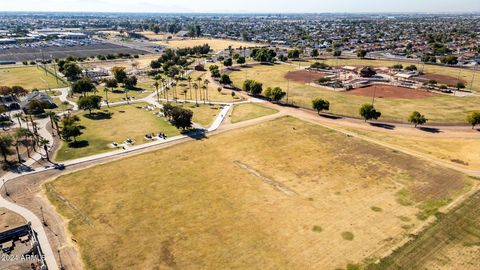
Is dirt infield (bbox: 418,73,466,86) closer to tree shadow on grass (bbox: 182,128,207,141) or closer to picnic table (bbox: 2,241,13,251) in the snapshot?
tree shadow on grass (bbox: 182,128,207,141)

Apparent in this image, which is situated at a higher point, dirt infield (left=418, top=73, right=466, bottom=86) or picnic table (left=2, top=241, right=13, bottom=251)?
dirt infield (left=418, top=73, right=466, bottom=86)

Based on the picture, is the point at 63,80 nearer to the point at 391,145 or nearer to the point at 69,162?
the point at 69,162

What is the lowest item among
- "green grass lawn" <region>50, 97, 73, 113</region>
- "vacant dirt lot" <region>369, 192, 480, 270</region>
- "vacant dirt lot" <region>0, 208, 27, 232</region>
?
"vacant dirt lot" <region>369, 192, 480, 270</region>

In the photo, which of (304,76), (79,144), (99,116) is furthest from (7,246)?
(304,76)

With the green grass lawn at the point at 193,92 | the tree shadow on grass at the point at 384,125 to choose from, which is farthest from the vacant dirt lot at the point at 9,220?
the tree shadow on grass at the point at 384,125

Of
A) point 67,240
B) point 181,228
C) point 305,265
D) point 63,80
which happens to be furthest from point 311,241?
point 63,80

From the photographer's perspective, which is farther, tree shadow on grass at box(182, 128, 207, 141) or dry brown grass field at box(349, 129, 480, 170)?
tree shadow on grass at box(182, 128, 207, 141)

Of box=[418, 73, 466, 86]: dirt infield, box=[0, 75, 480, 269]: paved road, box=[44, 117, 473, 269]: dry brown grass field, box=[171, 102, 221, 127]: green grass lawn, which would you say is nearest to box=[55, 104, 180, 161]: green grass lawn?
box=[0, 75, 480, 269]: paved road
